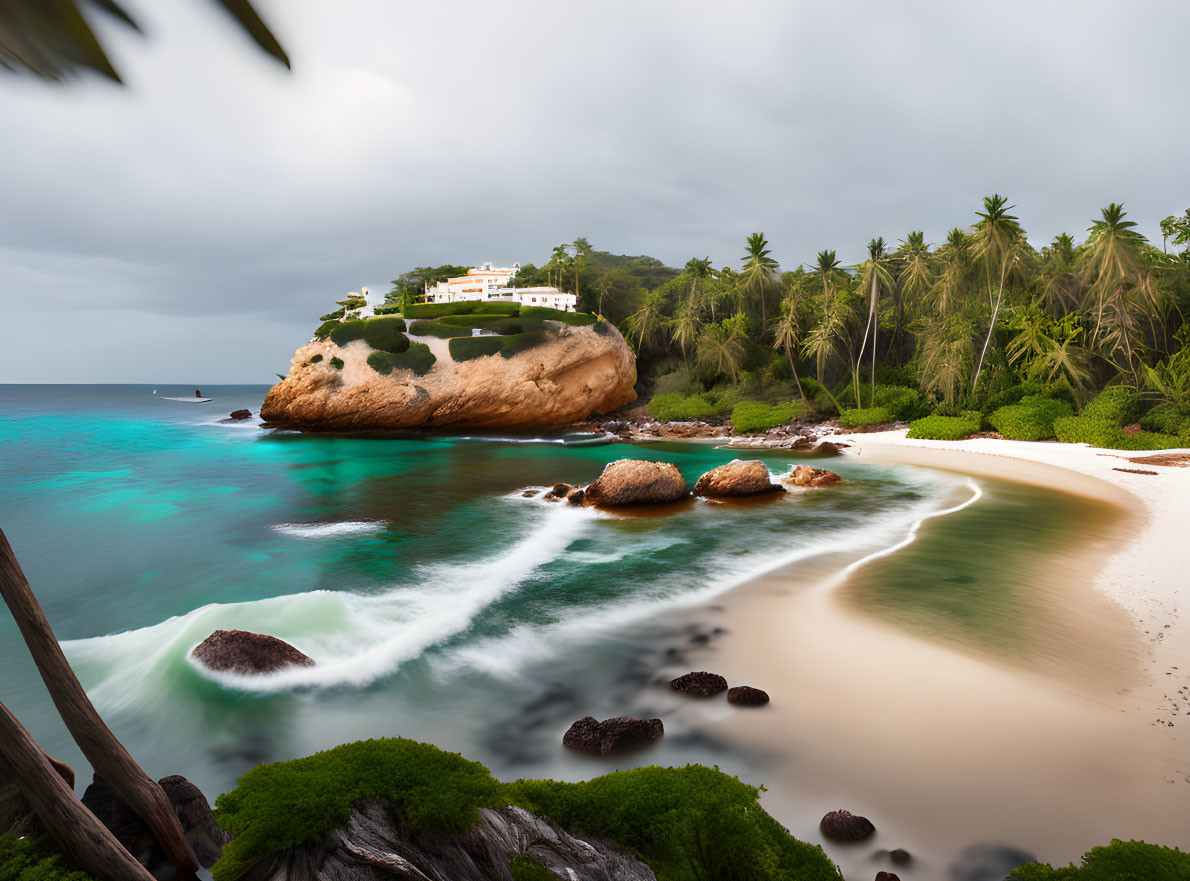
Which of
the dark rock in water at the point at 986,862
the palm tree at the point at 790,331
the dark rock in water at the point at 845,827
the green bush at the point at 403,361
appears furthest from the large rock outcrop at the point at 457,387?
the dark rock in water at the point at 986,862

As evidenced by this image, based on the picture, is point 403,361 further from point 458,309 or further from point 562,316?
point 562,316

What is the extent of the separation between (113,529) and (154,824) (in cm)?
1695

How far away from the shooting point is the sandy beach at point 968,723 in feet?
13.7

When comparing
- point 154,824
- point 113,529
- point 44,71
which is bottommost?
point 113,529

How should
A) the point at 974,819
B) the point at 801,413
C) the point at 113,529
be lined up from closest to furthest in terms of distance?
the point at 974,819
the point at 113,529
the point at 801,413

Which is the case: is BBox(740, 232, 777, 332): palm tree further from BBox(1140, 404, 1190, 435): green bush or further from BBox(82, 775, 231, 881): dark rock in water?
BBox(82, 775, 231, 881): dark rock in water

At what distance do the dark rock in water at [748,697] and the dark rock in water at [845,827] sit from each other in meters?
1.63

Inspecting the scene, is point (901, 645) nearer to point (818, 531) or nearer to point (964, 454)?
point (818, 531)

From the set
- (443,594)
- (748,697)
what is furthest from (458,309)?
(748,697)

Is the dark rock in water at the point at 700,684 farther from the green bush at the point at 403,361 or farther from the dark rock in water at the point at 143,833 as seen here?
the green bush at the point at 403,361

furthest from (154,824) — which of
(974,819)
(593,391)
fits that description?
(593,391)

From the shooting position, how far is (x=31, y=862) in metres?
2.03

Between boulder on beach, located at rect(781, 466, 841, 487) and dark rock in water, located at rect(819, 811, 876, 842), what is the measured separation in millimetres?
15411

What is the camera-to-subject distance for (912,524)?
13688mm
